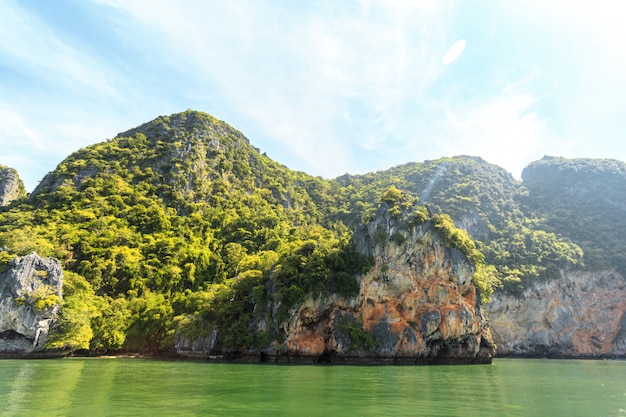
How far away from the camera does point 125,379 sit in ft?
65.5

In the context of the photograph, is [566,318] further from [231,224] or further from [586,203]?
[231,224]

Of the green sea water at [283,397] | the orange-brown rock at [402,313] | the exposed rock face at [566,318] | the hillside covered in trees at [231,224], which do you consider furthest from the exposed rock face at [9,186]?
the exposed rock face at [566,318]

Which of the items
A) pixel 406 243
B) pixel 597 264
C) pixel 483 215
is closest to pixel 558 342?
pixel 597 264

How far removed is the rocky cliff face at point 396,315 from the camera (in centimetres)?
3988

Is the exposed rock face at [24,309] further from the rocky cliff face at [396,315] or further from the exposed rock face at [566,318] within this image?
the exposed rock face at [566,318]

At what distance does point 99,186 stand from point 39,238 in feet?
64.5

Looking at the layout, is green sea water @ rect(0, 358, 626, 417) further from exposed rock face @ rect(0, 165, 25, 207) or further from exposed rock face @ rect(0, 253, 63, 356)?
exposed rock face @ rect(0, 165, 25, 207)

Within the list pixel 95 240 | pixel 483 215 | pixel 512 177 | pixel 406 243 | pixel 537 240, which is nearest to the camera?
pixel 406 243

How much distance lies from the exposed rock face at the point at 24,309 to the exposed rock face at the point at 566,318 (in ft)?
210

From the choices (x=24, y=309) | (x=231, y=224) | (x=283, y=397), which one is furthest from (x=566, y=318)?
(x=24, y=309)

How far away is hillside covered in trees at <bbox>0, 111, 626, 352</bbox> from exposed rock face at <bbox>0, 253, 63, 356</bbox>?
1.99 meters

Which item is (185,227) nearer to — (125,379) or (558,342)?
(125,379)

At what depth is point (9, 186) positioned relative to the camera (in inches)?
2854

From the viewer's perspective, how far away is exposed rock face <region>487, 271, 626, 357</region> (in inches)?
2462
